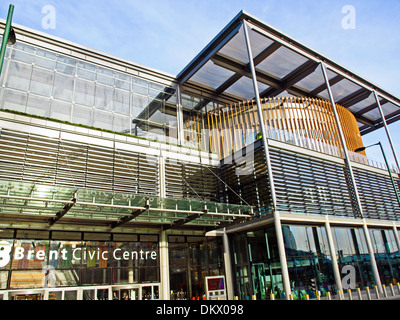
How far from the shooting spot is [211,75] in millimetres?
25656

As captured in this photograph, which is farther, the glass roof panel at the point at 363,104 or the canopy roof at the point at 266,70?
the glass roof panel at the point at 363,104

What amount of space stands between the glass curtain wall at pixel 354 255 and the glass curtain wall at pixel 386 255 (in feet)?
6.57

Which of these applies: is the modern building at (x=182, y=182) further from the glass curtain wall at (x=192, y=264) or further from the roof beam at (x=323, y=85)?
the roof beam at (x=323, y=85)

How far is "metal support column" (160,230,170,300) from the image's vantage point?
57.6ft

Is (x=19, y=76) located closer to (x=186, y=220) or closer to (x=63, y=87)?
(x=63, y=87)

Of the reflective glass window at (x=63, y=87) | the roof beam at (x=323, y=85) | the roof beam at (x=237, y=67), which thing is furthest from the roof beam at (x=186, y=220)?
the roof beam at (x=323, y=85)

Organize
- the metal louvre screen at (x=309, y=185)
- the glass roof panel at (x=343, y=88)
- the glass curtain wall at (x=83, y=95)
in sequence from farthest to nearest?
the glass roof panel at (x=343, y=88) → the metal louvre screen at (x=309, y=185) → the glass curtain wall at (x=83, y=95)

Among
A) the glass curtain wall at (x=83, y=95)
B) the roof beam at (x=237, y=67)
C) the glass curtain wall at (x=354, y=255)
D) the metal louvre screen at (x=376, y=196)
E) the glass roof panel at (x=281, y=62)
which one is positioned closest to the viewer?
the glass curtain wall at (x=83, y=95)

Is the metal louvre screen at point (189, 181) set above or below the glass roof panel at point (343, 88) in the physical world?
below

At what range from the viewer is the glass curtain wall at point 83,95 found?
18297 mm

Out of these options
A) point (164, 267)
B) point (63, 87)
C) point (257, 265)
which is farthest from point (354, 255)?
point (63, 87)

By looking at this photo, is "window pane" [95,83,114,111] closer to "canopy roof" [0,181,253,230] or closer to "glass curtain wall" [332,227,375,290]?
"canopy roof" [0,181,253,230]

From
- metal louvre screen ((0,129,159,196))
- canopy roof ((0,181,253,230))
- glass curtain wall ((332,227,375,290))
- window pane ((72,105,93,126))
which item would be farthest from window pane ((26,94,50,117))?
glass curtain wall ((332,227,375,290))

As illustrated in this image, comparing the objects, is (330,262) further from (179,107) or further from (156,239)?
(179,107)
